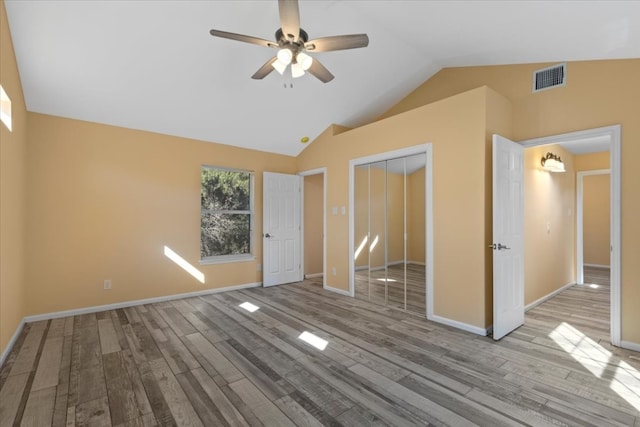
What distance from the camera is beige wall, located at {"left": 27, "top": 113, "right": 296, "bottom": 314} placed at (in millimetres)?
3652

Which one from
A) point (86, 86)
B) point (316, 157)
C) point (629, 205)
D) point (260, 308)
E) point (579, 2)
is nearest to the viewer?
point (579, 2)

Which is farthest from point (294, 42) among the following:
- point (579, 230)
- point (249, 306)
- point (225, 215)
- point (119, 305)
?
point (579, 230)

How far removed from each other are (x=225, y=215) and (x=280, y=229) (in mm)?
1050

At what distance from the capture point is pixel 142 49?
10.4 feet

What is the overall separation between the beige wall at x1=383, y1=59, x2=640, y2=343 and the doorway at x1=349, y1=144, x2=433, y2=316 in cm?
130

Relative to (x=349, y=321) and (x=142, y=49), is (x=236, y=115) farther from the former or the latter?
(x=349, y=321)

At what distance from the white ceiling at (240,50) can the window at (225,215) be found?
0.82 metres

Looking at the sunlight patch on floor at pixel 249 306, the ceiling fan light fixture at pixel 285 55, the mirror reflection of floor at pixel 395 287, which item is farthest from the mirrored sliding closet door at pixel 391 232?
the ceiling fan light fixture at pixel 285 55

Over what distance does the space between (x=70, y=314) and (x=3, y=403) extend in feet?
6.72

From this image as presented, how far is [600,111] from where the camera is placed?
305 centimetres

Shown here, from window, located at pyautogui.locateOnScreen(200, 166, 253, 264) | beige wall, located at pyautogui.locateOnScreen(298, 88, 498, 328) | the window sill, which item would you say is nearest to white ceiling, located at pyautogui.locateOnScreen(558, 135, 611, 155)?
beige wall, located at pyautogui.locateOnScreen(298, 88, 498, 328)

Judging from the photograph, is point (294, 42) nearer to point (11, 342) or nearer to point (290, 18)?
point (290, 18)

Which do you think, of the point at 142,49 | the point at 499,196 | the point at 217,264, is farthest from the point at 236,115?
the point at 499,196

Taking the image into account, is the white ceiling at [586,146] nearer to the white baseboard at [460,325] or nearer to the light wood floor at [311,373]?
the light wood floor at [311,373]
